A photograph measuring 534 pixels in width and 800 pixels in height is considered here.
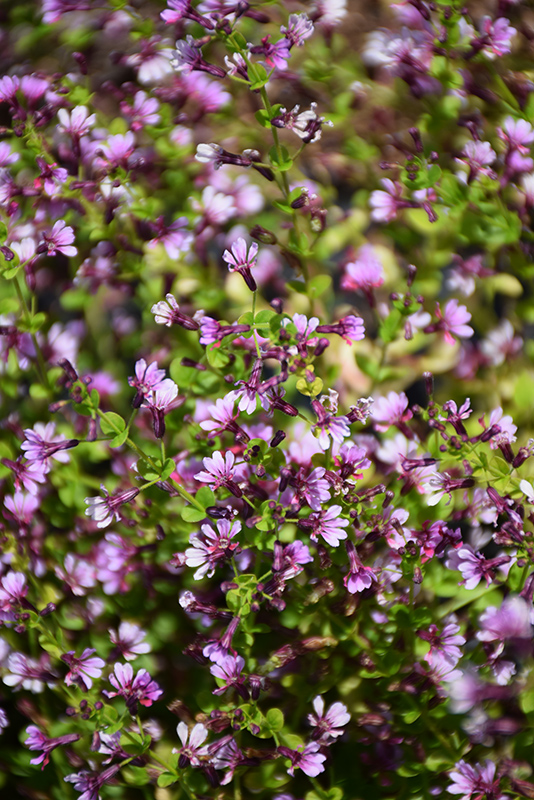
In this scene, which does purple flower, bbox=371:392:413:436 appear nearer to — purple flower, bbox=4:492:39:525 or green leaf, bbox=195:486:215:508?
green leaf, bbox=195:486:215:508

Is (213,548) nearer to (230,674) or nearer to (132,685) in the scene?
(230,674)

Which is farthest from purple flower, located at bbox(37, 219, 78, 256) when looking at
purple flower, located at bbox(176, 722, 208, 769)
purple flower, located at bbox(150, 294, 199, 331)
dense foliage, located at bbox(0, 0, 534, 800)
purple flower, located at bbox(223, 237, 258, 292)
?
purple flower, located at bbox(176, 722, 208, 769)

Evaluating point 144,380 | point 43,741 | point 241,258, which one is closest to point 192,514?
point 144,380

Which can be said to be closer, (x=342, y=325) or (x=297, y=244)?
(x=342, y=325)

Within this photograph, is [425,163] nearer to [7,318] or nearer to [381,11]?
[7,318]

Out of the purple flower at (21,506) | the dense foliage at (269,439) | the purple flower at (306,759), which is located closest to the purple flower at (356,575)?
the dense foliage at (269,439)

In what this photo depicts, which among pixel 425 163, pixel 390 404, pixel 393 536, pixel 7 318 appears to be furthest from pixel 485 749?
pixel 7 318
